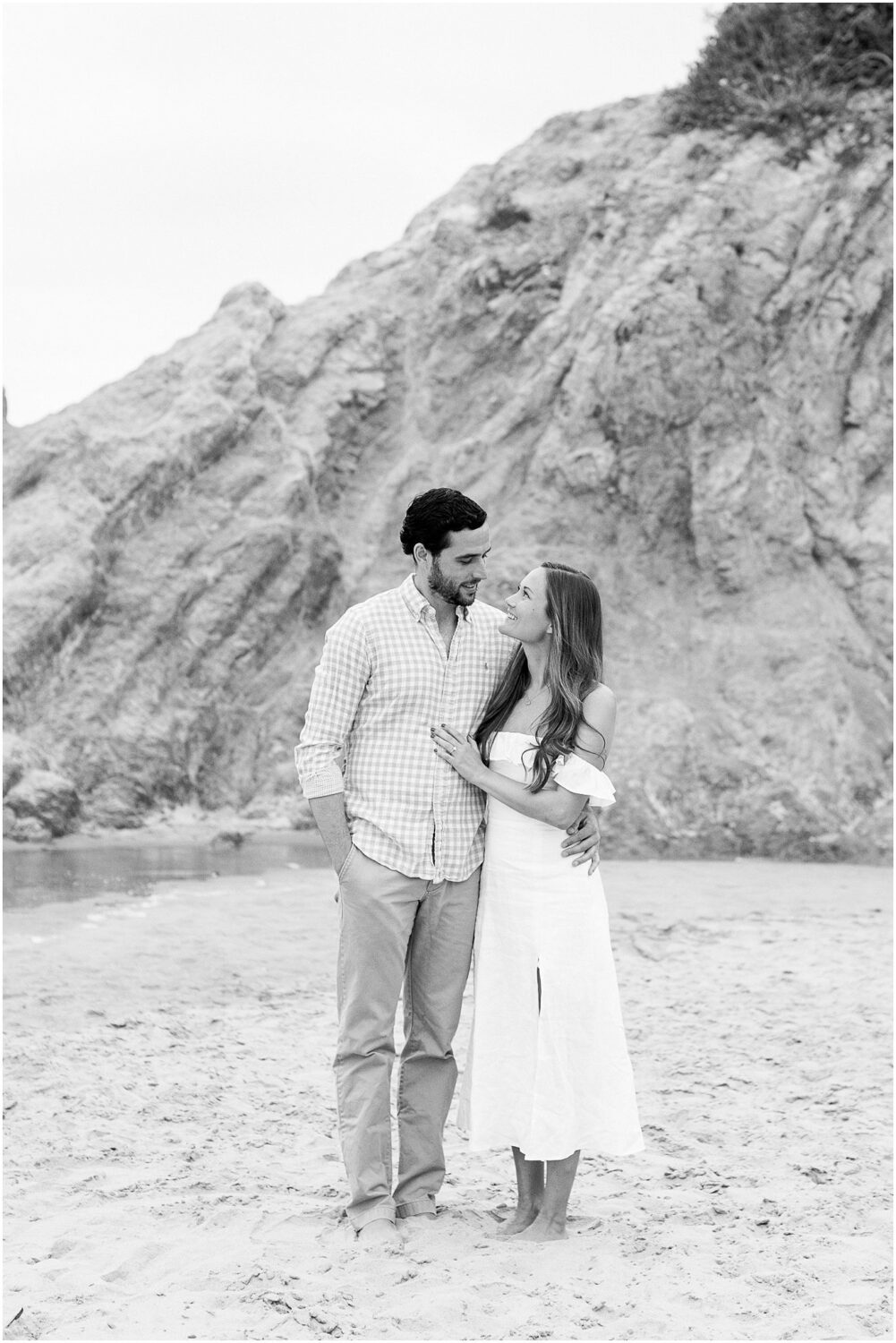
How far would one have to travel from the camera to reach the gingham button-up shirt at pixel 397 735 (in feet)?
12.4

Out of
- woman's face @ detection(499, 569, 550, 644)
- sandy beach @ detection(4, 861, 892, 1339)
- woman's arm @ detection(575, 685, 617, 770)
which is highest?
woman's face @ detection(499, 569, 550, 644)

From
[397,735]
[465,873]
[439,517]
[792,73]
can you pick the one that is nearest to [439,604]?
[439,517]

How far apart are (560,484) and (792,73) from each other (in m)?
5.81

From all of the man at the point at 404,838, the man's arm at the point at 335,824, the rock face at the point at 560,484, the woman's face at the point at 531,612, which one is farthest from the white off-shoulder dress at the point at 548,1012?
the rock face at the point at 560,484

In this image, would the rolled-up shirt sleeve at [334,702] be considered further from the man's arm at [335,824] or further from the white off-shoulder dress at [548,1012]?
the white off-shoulder dress at [548,1012]

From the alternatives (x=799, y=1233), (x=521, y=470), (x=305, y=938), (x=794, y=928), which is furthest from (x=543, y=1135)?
(x=521, y=470)

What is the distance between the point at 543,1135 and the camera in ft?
11.9

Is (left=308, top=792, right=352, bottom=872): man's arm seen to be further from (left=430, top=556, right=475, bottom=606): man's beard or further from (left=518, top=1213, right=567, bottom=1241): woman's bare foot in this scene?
(left=518, top=1213, right=567, bottom=1241): woman's bare foot

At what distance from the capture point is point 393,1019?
149 inches

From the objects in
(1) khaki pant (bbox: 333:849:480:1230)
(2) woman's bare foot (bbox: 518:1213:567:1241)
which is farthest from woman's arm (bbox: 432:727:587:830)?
(2) woman's bare foot (bbox: 518:1213:567:1241)

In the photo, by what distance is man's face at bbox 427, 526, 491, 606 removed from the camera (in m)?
3.87

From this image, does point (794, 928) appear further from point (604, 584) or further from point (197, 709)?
point (197, 709)

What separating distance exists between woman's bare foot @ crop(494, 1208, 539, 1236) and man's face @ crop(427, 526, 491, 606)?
5.99 feet

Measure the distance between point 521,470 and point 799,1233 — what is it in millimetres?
11840
